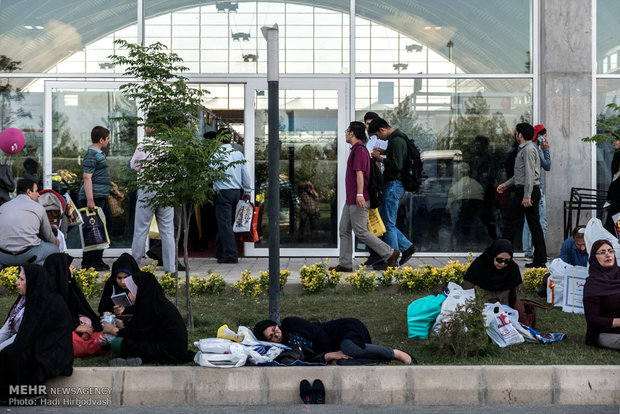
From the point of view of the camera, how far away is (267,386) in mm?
6020

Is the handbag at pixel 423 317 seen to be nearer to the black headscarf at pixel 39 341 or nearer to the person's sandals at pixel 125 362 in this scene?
the person's sandals at pixel 125 362

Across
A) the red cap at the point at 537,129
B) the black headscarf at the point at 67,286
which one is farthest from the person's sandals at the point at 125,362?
the red cap at the point at 537,129

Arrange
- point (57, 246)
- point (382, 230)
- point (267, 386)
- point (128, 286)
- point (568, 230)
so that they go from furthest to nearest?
Answer: point (568, 230)
point (382, 230)
point (57, 246)
point (128, 286)
point (267, 386)

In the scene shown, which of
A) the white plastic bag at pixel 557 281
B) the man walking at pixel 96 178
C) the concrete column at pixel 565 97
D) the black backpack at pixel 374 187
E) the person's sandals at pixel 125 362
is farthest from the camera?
the concrete column at pixel 565 97

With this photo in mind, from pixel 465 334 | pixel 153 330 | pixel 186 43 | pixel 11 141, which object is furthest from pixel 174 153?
pixel 186 43

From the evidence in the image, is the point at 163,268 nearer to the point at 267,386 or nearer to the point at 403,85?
the point at 403,85

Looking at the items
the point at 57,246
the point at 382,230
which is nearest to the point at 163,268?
the point at 57,246

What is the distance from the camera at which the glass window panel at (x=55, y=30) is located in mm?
12703

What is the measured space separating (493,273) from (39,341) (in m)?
4.04

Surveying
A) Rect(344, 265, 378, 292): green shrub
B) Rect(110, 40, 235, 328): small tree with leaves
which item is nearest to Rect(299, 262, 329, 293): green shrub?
Rect(344, 265, 378, 292): green shrub

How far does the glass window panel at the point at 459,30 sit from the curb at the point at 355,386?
293 inches

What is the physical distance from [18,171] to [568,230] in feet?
26.5

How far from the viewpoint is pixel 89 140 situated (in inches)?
497

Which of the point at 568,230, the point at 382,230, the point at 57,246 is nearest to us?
the point at 57,246
